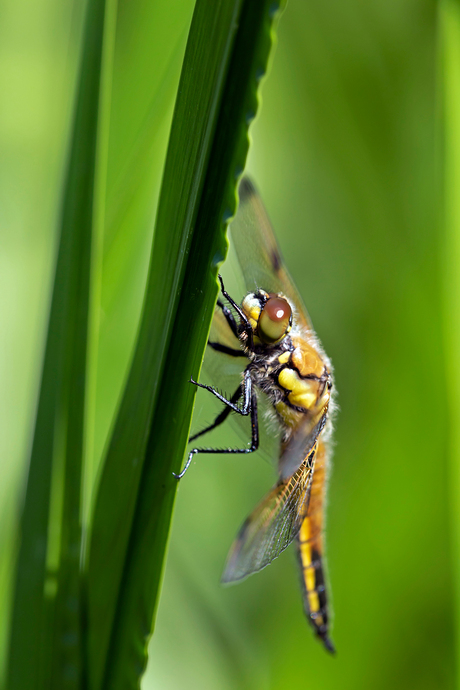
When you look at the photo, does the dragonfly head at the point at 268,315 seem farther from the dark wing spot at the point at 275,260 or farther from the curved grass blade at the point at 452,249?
the curved grass blade at the point at 452,249

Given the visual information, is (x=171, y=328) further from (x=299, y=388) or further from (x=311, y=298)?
(x=311, y=298)

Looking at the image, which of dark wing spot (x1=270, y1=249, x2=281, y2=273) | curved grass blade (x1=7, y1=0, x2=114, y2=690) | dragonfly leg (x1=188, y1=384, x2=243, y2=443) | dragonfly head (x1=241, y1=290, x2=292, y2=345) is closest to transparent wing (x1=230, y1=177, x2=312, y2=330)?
dark wing spot (x1=270, y1=249, x2=281, y2=273)

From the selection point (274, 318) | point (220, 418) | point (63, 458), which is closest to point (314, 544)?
point (220, 418)

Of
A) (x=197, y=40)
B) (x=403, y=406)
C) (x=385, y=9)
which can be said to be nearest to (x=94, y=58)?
(x=197, y=40)

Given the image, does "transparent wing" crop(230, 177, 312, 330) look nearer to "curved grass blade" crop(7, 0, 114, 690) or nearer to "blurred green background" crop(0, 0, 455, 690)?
"blurred green background" crop(0, 0, 455, 690)

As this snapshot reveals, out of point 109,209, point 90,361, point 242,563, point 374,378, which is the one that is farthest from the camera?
point 374,378

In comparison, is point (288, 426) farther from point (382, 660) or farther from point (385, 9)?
point (385, 9)
